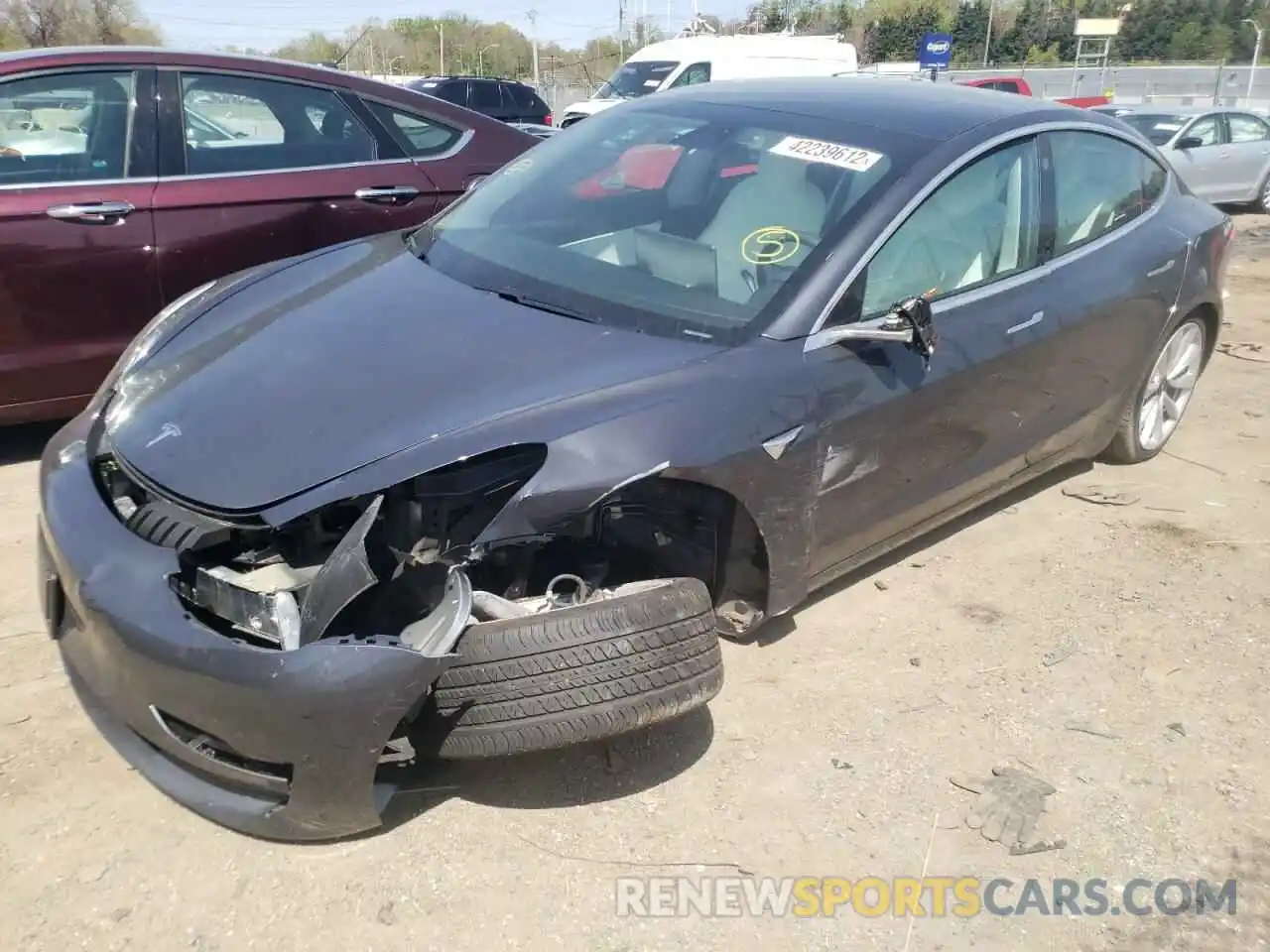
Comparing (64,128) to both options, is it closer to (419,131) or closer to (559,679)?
(419,131)

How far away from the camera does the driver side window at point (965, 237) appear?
314 cm

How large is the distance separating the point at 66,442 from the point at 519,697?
1.49 metres

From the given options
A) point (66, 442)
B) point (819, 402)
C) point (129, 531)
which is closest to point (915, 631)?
point (819, 402)

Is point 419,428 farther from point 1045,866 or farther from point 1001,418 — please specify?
point 1001,418

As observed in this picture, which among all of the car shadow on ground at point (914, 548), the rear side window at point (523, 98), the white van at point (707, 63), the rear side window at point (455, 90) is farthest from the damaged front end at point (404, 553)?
the rear side window at point (523, 98)

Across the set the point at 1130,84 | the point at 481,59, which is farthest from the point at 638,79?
the point at 481,59

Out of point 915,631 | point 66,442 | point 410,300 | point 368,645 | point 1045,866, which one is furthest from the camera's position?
point 915,631

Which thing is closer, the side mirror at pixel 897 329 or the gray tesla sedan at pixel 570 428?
the gray tesla sedan at pixel 570 428

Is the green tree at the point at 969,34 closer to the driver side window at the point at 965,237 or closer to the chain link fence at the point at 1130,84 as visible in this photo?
the chain link fence at the point at 1130,84

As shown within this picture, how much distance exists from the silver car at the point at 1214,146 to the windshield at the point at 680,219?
1136cm

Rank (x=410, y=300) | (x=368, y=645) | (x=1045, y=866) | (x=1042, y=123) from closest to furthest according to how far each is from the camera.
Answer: (x=368, y=645) → (x=1045, y=866) → (x=410, y=300) → (x=1042, y=123)

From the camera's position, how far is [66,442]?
289cm

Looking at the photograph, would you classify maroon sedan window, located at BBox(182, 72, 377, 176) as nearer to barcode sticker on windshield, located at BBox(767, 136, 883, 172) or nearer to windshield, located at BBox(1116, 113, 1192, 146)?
barcode sticker on windshield, located at BBox(767, 136, 883, 172)

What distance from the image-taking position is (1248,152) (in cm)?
1360
